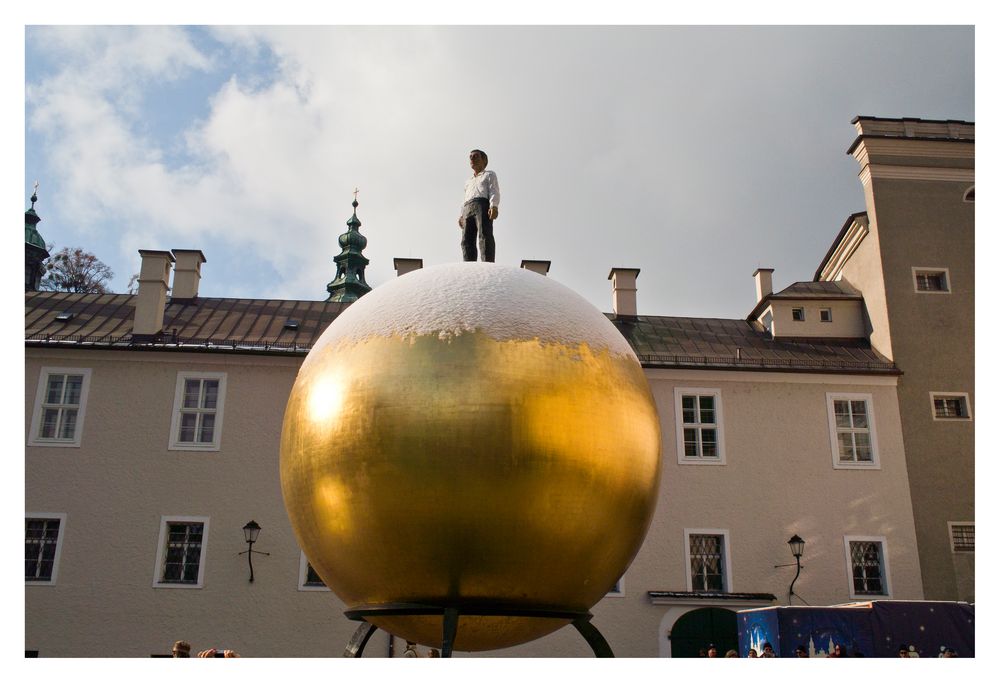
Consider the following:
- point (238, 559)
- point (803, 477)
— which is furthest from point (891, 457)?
point (238, 559)

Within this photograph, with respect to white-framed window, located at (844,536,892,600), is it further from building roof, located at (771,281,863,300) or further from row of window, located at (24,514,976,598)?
building roof, located at (771,281,863,300)

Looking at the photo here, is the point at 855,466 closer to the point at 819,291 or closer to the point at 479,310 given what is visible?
the point at 819,291

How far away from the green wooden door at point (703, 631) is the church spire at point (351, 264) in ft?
133

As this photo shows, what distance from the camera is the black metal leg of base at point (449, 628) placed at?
4.91m

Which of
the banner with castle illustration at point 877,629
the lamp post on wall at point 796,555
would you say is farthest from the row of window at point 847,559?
A: the banner with castle illustration at point 877,629

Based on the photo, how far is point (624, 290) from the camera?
26.5m

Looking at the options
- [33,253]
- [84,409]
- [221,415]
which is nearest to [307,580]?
[221,415]

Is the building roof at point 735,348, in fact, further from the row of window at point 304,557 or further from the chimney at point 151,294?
the chimney at point 151,294

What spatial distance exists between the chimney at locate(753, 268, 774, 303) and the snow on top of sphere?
22.4 metres

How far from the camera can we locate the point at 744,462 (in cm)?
2162

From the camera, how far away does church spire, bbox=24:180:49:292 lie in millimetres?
35188

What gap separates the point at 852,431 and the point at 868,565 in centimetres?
318

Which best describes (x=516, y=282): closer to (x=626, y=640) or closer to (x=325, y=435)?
(x=325, y=435)

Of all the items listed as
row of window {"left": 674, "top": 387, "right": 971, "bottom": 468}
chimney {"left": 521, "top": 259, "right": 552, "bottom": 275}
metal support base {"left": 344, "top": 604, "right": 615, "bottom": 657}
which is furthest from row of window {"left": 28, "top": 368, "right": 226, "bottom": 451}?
metal support base {"left": 344, "top": 604, "right": 615, "bottom": 657}
